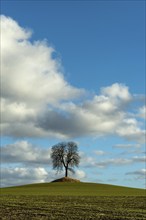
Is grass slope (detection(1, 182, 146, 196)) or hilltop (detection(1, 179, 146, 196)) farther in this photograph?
hilltop (detection(1, 179, 146, 196))

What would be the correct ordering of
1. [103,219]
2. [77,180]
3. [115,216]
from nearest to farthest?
[103,219] < [115,216] < [77,180]

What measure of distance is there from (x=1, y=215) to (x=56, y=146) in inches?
4850

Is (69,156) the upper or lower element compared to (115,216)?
upper

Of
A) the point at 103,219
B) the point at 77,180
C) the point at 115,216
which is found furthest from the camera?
the point at 77,180

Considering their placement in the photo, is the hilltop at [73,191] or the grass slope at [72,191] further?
the hilltop at [73,191]

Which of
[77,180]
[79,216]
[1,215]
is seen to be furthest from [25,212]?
[77,180]

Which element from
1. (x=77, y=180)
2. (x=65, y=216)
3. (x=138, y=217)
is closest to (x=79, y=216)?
(x=65, y=216)

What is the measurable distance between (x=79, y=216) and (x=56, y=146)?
124 meters

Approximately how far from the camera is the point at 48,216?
35.8m

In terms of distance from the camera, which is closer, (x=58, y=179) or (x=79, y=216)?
(x=79, y=216)

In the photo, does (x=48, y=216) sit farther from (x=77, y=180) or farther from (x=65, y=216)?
(x=77, y=180)

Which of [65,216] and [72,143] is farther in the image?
[72,143]

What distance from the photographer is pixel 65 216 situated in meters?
35.9

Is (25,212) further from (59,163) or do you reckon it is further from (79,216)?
(59,163)
